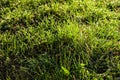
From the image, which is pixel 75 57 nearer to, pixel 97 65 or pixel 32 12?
pixel 97 65

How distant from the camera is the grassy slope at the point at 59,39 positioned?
3.26 m

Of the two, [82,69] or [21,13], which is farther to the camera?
[21,13]

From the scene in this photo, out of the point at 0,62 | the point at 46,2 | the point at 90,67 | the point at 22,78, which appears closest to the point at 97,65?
the point at 90,67

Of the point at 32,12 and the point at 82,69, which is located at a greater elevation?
the point at 32,12

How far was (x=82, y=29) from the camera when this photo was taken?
12.7 ft

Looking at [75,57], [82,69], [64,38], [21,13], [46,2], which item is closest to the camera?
[82,69]

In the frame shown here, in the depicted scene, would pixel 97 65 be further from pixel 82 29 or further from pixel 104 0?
pixel 104 0

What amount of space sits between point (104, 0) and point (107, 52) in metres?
1.49

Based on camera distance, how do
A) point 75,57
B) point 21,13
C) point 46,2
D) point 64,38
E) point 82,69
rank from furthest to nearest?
point 46,2 < point 21,13 < point 64,38 < point 75,57 < point 82,69

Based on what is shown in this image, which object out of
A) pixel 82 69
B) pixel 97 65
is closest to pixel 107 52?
pixel 97 65

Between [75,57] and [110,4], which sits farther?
[110,4]

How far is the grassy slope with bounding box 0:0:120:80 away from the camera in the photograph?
3264mm

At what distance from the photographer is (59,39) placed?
12.2 feet

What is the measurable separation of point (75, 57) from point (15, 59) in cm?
80
